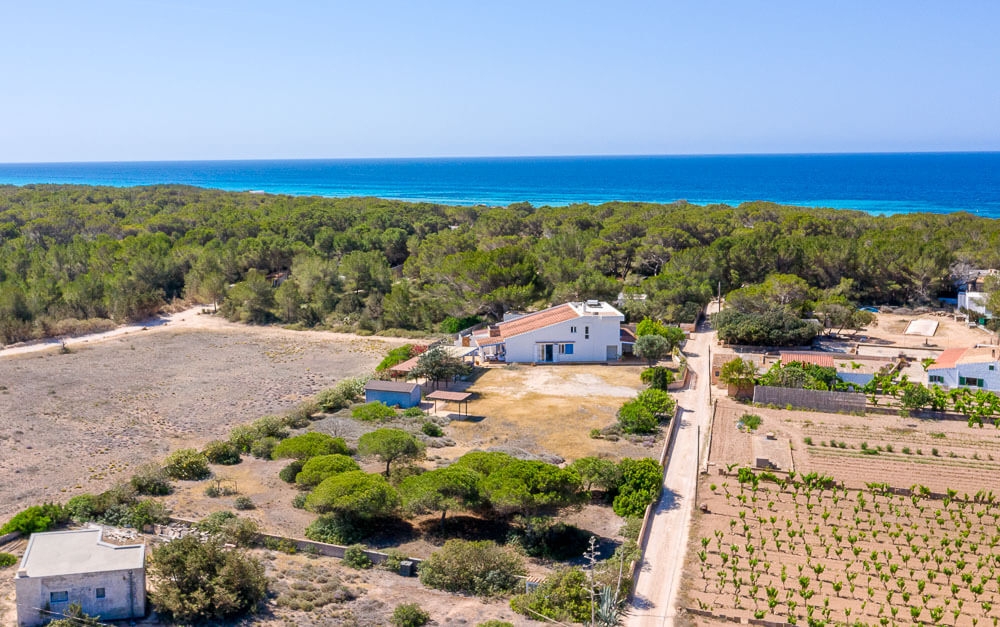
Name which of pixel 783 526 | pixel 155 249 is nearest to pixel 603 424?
pixel 783 526

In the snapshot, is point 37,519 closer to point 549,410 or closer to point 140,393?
point 140,393

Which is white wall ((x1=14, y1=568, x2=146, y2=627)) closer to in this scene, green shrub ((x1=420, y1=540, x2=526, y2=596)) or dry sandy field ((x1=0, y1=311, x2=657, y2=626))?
dry sandy field ((x1=0, y1=311, x2=657, y2=626))

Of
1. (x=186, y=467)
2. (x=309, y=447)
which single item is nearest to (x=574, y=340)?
(x=309, y=447)

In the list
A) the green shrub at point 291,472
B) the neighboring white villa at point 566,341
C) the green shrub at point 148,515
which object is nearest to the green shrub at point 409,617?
the green shrub at point 148,515

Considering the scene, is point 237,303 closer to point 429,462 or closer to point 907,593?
point 429,462

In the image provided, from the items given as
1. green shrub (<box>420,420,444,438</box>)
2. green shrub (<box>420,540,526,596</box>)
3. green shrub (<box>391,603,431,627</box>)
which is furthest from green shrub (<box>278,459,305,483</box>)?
green shrub (<box>391,603,431,627</box>)
